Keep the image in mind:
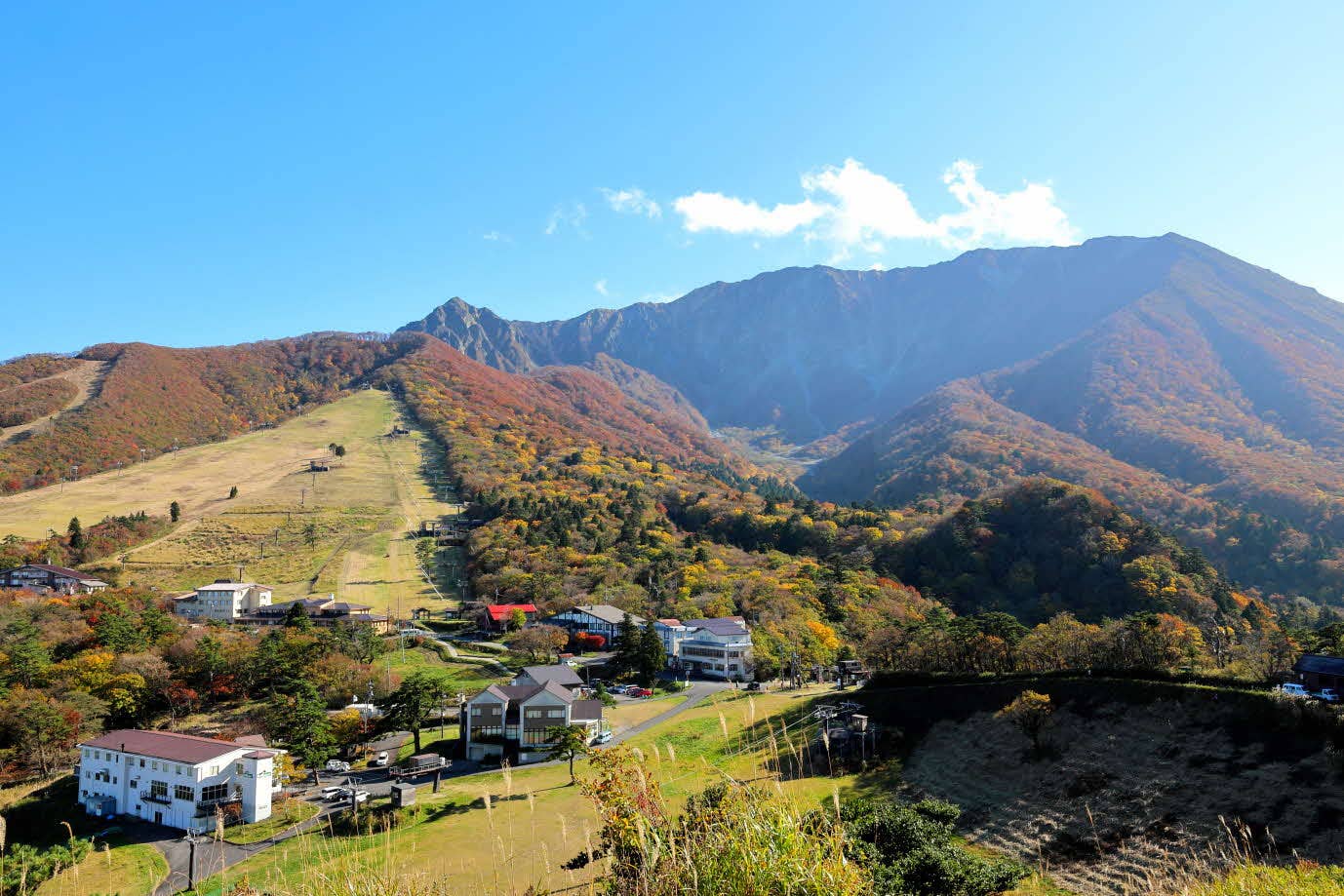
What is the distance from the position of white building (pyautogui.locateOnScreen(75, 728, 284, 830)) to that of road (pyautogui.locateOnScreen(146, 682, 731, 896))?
1.03m

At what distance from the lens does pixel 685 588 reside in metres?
69.9

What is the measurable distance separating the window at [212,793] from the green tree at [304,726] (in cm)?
365

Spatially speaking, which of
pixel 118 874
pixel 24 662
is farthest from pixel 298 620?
pixel 118 874

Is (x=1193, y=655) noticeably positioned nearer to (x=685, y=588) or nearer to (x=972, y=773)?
(x=972, y=773)

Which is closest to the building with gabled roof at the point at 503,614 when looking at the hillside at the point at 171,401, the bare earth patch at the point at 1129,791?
the bare earth patch at the point at 1129,791

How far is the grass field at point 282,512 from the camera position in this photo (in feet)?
249

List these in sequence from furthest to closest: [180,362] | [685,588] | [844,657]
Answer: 1. [180,362]
2. [685,588]
3. [844,657]

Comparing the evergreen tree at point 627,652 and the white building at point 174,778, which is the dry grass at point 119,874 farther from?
the evergreen tree at point 627,652

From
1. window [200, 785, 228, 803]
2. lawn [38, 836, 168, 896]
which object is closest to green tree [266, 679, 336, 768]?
window [200, 785, 228, 803]

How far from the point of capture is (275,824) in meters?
31.9

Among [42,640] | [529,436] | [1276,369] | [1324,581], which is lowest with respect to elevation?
[1324,581]

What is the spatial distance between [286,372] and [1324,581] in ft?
659

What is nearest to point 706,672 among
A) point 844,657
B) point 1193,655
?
point 844,657

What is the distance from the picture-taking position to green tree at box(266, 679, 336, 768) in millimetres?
36344
